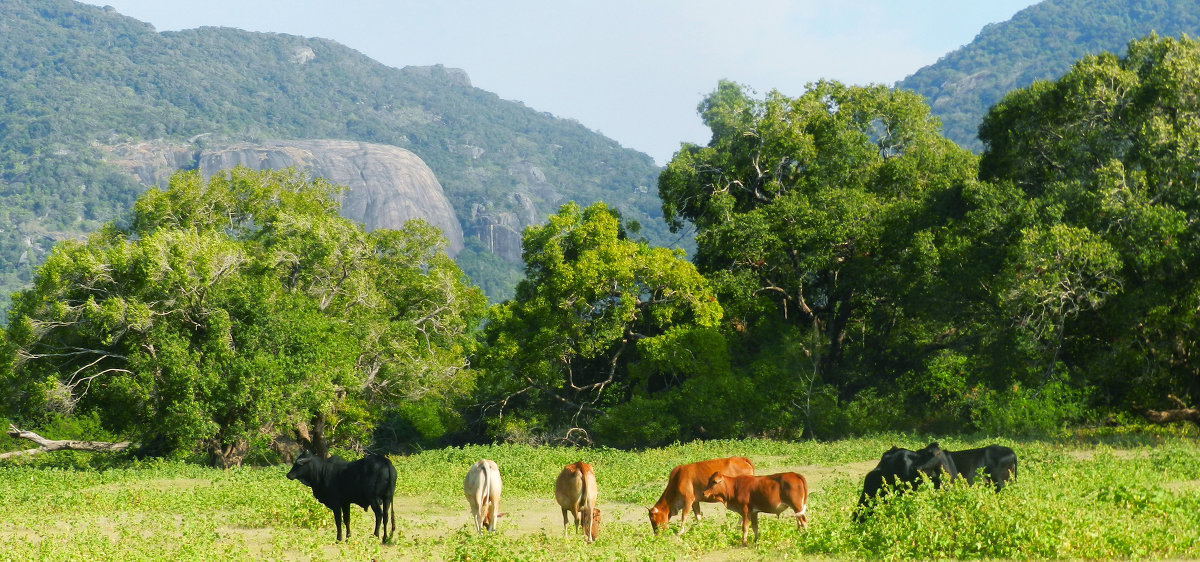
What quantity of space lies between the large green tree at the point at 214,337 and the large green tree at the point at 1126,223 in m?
20.0

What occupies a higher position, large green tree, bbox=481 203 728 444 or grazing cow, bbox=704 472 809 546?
large green tree, bbox=481 203 728 444

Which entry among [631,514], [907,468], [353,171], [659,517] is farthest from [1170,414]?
[353,171]

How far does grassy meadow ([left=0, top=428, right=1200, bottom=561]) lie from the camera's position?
38.3 ft

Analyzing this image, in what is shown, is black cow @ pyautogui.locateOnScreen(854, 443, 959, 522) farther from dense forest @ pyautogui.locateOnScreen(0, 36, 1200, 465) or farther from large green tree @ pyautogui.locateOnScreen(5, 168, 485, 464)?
large green tree @ pyautogui.locateOnScreen(5, 168, 485, 464)

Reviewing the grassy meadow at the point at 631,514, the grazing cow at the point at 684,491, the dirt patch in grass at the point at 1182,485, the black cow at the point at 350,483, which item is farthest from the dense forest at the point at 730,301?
the black cow at the point at 350,483

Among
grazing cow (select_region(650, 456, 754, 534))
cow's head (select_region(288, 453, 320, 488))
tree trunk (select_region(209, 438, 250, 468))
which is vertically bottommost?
tree trunk (select_region(209, 438, 250, 468))

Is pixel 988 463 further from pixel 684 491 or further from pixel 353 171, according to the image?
pixel 353 171

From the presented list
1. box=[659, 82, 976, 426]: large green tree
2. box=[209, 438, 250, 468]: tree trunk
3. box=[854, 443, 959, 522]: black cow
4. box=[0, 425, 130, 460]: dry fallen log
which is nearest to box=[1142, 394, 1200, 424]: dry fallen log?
box=[659, 82, 976, 426]: large green tree

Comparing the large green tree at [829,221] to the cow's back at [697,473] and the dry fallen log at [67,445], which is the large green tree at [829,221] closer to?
the cow's back at [697,473]

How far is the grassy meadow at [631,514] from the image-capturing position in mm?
11680

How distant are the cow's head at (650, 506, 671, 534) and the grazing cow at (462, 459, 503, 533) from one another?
2267mm

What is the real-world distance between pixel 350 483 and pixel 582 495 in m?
3.40

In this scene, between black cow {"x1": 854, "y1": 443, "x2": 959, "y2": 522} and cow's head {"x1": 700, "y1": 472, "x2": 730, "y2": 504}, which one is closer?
cow's head {"x1": 700, "y1": 472, "x2": 730, "y2": 504}

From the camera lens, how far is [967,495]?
487 inches
